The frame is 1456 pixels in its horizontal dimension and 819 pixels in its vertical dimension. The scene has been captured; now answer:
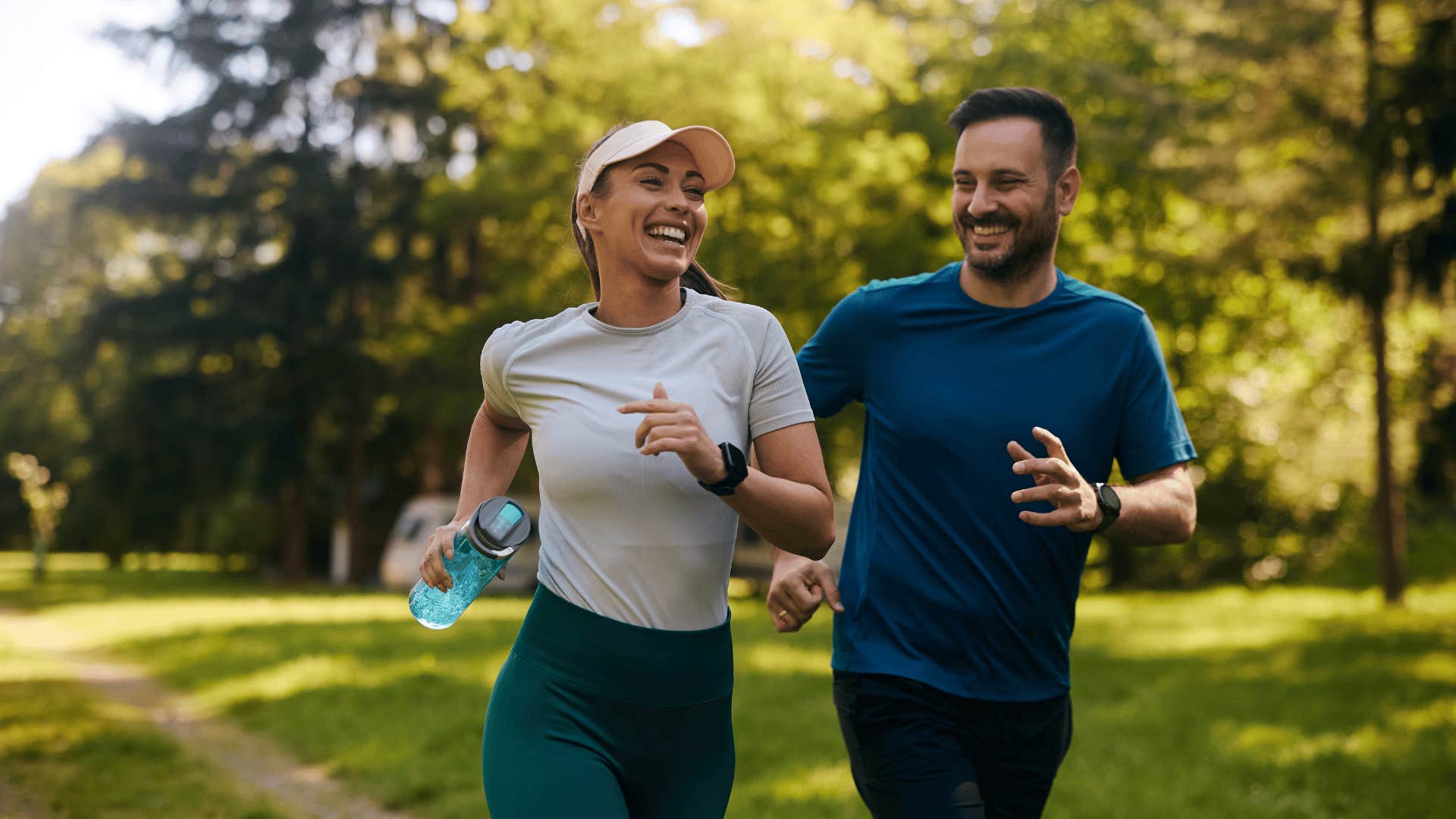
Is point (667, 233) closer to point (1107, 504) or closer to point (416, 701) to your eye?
point (1107, 504)

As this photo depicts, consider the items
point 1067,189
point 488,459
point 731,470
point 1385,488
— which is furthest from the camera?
point 1385,488

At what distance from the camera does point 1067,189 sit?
384 cm

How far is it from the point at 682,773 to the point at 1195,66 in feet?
56.8

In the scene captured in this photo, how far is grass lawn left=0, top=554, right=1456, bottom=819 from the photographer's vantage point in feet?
27.5

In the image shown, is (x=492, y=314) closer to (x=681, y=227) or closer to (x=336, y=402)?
(x=336, y=402)

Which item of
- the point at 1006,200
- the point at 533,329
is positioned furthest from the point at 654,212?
the point at 1006,200

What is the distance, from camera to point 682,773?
3.11 m

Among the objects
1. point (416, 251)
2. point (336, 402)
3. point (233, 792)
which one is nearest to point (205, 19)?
point (416, 251)

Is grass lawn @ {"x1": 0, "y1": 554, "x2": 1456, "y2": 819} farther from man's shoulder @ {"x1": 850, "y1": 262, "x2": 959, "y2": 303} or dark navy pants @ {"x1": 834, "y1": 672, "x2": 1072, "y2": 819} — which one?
man's shoulder @ {"x1": 850, "y1": 262, "x2": 959, "y2": 303}

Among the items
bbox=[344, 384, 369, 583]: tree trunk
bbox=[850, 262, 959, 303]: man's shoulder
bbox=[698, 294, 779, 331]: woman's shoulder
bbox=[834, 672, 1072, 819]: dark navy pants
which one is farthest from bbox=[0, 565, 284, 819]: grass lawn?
bbox=[344, 384, 369, 583]: tree trunk

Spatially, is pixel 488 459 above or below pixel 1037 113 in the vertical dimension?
below

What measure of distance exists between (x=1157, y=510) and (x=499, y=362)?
5.20ft

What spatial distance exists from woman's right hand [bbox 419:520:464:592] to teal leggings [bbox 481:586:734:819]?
24 cm

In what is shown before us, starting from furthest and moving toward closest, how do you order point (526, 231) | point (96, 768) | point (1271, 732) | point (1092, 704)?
point (526, 231), point (1092, 704), point (1271, 732), point (96, 768)
